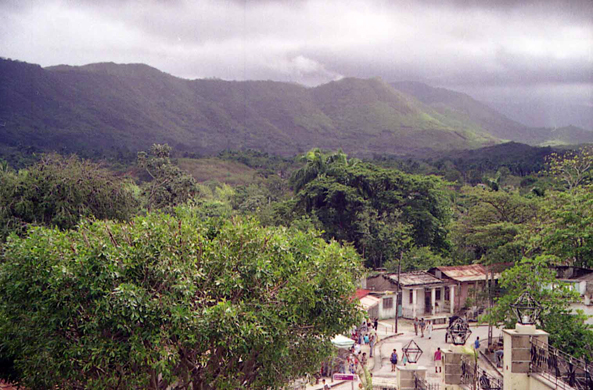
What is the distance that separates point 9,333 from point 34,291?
1.40 meters

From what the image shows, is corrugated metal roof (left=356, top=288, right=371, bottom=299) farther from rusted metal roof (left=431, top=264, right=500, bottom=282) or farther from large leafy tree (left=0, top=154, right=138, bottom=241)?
large leafy tree (left=0, top=154, right=138, bottom=241)

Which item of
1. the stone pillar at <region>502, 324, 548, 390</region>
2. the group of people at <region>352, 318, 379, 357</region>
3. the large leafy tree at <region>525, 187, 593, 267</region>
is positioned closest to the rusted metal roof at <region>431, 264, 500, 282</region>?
the large leafy tree at <region>525, 187, 593, 267</region>

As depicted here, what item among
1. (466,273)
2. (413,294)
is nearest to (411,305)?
(413,294)

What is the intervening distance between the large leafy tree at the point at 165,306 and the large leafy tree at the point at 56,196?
9.56m

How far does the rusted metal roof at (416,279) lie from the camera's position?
31.6 meters

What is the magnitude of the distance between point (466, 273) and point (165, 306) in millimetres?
26461

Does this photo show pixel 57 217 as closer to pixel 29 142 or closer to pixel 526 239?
pixel 526 239

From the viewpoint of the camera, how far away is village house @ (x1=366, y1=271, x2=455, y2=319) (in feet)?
103

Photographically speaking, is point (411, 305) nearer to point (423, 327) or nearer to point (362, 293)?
point (362, 293)

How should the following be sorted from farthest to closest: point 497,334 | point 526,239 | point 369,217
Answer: point 369,217
point 526,239
point 497,334

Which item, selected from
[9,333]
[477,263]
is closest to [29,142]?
[477,263]

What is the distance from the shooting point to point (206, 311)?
998 cm

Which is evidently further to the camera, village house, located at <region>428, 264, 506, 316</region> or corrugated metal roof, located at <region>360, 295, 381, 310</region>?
village house, located at <region>428, 264, 506, 316</region>

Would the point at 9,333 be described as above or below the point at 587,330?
above
